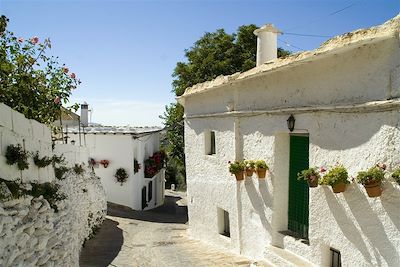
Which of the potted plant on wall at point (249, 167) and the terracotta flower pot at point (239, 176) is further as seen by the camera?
the terracotta flower pot at point (239, 176)

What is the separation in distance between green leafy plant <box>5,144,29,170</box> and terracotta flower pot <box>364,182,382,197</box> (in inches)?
207

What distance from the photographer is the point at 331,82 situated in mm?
6590

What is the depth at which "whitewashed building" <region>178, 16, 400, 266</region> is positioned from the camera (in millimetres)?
5484

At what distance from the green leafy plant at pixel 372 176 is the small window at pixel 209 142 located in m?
7.19

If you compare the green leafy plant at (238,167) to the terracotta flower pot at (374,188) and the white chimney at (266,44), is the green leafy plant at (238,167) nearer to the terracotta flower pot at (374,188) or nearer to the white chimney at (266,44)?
the white chimney at (266,44)

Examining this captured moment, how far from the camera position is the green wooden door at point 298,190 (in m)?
7.72

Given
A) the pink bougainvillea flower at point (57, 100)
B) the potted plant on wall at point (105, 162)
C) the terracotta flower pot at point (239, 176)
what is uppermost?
the pink bougainvillea flower at point (57, 100)

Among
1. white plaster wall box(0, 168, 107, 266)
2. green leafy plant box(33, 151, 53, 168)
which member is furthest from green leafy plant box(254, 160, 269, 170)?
green leafy plant box(33, 151, 53, 168)

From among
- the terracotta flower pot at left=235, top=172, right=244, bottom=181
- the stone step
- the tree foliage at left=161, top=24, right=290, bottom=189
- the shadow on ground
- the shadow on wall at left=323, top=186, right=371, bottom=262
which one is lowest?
the shadow on ground

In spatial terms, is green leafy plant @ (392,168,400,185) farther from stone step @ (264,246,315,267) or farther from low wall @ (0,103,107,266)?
low wall @ (0,103,107,266)

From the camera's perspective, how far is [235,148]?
9953 mm

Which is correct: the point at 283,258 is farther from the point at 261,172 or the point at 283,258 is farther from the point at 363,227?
the point at 363,227

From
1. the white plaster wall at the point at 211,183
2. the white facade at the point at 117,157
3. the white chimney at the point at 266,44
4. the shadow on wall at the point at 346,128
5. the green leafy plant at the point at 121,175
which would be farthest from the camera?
the white facade at the point at 117,157

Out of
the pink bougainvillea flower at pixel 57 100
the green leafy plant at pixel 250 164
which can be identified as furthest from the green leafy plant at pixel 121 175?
the pink bougainvillea flower at pixel 57 100
